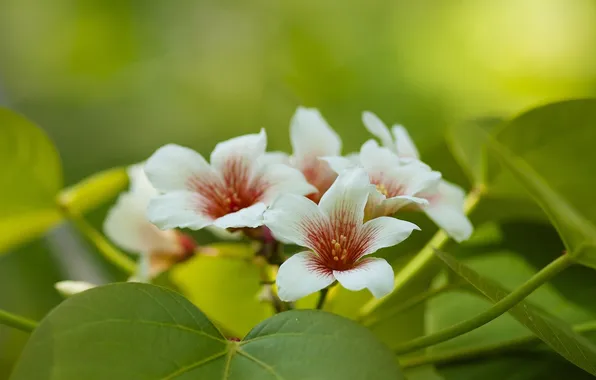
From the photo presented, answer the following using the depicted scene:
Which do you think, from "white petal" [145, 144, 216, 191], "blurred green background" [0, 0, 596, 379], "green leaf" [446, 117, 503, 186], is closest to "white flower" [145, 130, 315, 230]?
"white petal" [145, 144, 216, 191]

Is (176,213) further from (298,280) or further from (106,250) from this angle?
(106,250)

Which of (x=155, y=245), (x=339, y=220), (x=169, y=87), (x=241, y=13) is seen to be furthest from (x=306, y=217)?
(x=241, y=13)

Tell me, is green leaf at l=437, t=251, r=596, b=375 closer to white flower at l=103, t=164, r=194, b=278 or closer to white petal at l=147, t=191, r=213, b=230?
white petal at l=147, t=191, r=213, b=230

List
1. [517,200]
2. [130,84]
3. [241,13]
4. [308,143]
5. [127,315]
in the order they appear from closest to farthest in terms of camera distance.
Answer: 1. [127,315]
2. [308,143]
3. [517,200]
4. [130,84]
5. [241,13]

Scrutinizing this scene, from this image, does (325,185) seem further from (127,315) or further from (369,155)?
(127,315)

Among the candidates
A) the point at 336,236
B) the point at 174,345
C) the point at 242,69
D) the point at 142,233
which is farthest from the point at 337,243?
the point at 242,69

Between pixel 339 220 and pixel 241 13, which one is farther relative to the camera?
pixel 241 13

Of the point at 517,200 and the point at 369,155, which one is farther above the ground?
the point at 369,155
